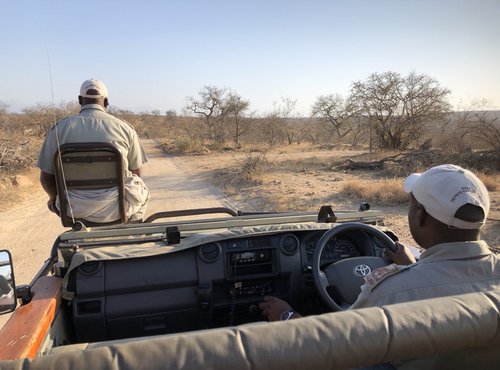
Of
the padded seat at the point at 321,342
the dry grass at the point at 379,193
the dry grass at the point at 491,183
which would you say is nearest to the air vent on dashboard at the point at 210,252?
the padded seat at the point at 321,342

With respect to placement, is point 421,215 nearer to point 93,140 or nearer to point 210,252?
point 210,252

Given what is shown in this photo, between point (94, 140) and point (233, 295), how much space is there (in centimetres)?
178

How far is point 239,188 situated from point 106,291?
31.4 feet

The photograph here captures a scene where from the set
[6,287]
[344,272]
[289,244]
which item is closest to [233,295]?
[289,244]

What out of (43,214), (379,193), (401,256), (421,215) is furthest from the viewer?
(379,193)

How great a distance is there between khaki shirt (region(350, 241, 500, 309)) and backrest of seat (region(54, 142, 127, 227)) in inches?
95.0

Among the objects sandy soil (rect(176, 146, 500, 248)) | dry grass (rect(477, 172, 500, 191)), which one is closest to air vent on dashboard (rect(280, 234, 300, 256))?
sandy soil (rect(176, 146, 500, 248))

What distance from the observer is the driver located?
4.78 ft

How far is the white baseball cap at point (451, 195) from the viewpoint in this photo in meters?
1.54

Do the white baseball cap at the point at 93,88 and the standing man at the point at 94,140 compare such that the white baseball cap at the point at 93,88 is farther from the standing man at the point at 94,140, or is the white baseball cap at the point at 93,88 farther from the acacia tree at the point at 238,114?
the acacia tree at the point at 238,114

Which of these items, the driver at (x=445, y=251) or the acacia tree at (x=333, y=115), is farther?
the acacia tree at (x=333, y=115)

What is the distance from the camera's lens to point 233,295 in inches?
101

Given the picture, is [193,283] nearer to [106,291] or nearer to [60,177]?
[106,291]

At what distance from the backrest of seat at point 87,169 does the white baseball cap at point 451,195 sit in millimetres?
2455
